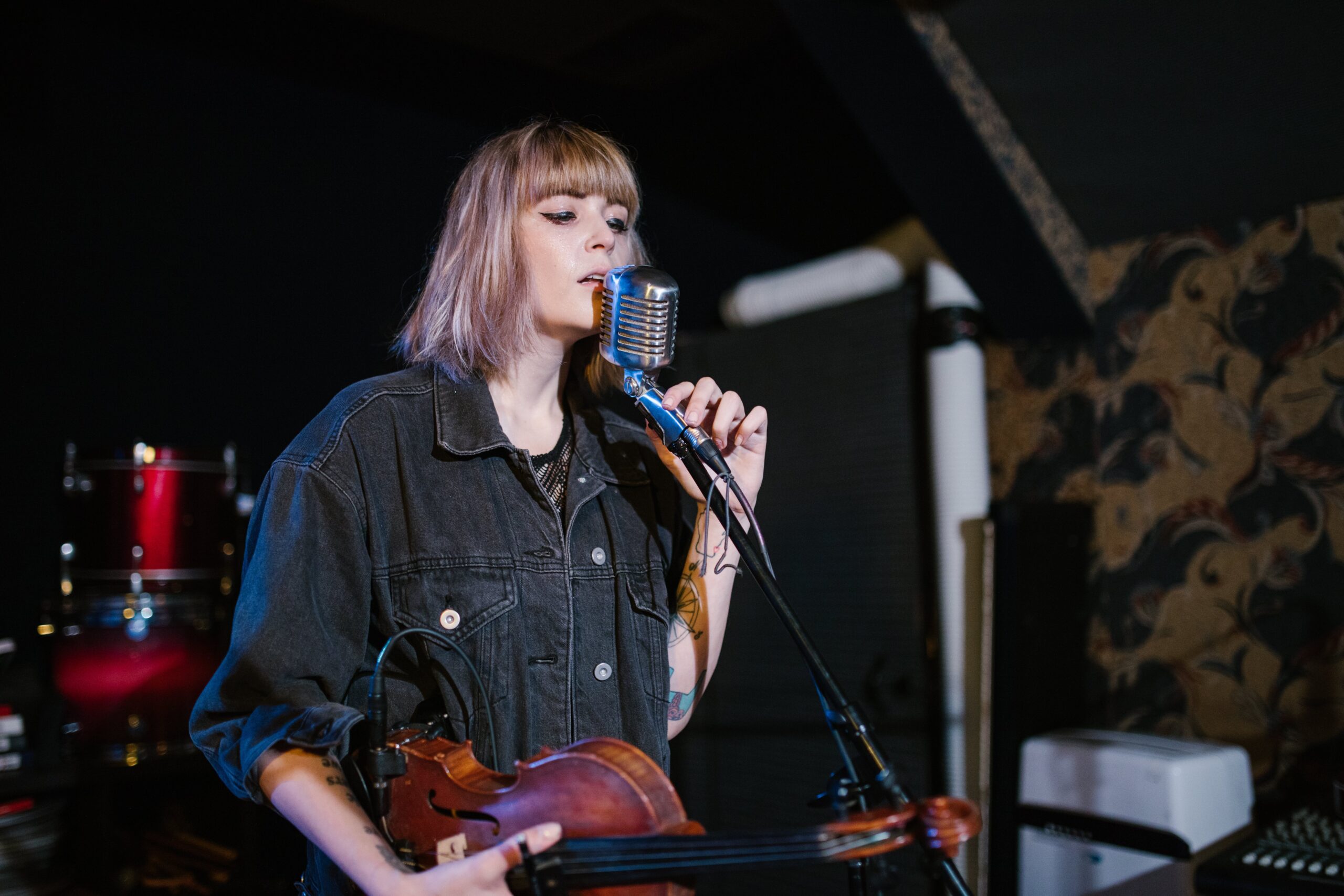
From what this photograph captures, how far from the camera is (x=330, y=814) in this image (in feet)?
3.02

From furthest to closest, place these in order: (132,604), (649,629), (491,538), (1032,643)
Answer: (1032,643) < (132,604) < (649,629) < (491,538)

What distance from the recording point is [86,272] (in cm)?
265

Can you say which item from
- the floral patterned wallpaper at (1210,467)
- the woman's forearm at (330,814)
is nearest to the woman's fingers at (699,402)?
the woman's forearm at (330,814)

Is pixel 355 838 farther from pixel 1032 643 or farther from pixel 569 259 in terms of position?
pixel 1032 643

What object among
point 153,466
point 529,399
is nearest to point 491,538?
point 529,399

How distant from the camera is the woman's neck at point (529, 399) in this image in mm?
1301

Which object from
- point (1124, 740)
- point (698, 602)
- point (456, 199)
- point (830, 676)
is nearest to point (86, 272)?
point (456, 199)

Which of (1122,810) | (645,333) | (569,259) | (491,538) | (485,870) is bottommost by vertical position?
(1122,810)

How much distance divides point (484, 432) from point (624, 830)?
0.56 metres

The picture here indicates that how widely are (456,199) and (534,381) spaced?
28 cm

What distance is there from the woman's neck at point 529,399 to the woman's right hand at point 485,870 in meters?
0.56

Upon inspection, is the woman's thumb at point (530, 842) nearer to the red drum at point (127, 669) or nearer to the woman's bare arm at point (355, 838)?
the woman's bare arm at point (355, 838)

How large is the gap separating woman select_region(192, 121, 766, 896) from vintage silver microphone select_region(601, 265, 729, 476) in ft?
0.12

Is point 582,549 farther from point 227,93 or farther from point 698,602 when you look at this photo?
point 227,93
